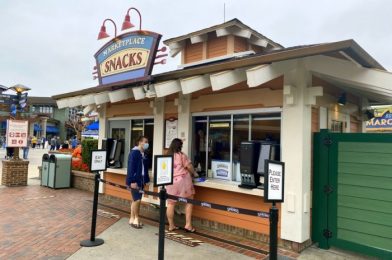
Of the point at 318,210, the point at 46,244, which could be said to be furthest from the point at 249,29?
the point at 46,244

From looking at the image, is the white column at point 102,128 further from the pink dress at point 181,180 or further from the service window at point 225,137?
the pink dress at point 181,180

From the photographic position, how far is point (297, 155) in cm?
499

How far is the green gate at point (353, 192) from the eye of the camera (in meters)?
4.67

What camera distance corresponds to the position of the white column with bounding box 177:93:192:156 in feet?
21.8

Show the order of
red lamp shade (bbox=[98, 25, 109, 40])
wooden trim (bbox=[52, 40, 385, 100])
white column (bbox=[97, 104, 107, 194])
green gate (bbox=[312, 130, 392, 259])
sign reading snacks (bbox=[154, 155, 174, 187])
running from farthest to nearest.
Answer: white column (bbox=[97, 104, 107, 194]), red lamp shade (bbox=[98, 25, 109, 40]), green gate (bbox=[312, 130, 392, 259]), sign reading snacks (bbox=[154, 155, 174, 187]), wooden trim (bbox=[52, 40, 385, 100])

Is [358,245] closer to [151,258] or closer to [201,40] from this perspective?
[151,258]

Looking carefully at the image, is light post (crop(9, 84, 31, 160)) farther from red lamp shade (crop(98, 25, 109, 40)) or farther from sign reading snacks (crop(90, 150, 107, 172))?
sign reading snacks (crop(90, 150, 107, 172))

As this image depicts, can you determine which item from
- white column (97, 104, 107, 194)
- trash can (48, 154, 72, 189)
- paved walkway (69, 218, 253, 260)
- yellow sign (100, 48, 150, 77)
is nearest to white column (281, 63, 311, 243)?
paved walkway (69, 218, 253, 260)

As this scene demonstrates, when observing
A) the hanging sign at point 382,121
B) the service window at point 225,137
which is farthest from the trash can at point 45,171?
the hanging sign at point 382,121

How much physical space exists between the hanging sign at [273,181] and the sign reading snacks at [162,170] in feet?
4.85

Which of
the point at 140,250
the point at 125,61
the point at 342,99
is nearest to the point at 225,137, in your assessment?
the point at 342,99

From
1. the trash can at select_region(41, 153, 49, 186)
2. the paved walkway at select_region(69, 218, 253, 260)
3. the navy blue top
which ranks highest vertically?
the navy blue top

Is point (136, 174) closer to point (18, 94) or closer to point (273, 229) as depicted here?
point (273, 229)

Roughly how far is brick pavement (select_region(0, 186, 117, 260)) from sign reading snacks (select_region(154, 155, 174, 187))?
2008mm
